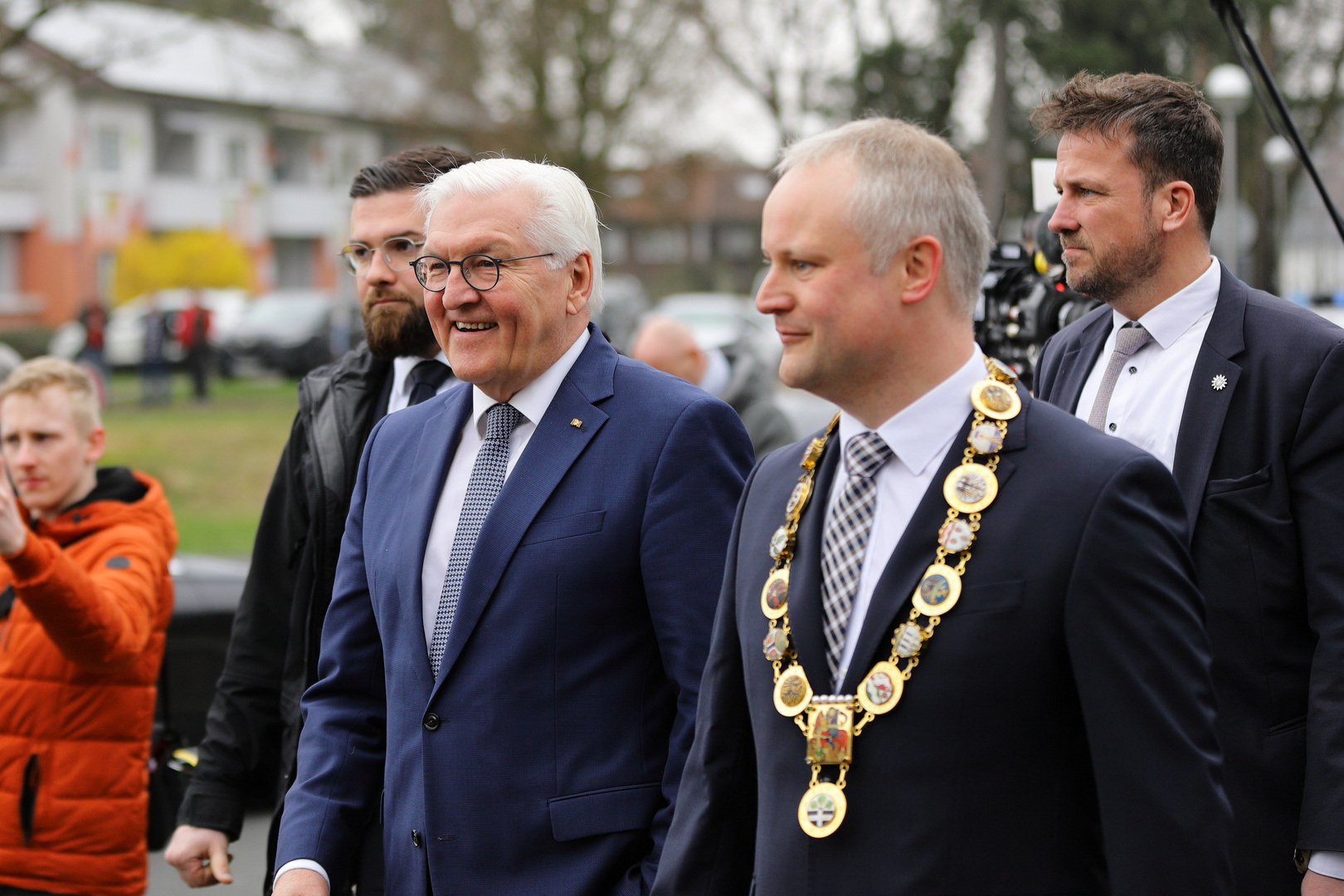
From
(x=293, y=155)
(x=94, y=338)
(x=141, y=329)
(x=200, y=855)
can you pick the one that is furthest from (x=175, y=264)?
(x=200, y=855)

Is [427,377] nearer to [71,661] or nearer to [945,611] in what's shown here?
[71,661]

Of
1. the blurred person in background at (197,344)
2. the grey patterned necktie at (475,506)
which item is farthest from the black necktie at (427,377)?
the blurred person in background at (197,344)

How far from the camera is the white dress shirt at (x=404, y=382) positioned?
373 cm

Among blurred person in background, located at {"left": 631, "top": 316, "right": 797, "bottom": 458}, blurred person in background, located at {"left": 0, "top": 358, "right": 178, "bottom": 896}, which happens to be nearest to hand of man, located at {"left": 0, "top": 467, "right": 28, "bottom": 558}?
blurred person in background, located at {"left": 0, "top": 358, "right": 178, "bottom": 896}

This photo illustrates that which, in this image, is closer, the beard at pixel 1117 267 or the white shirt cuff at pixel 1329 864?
the white shirt cuff at pixel 1329 864

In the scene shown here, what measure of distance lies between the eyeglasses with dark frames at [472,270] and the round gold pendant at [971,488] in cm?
116

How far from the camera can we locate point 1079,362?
3172mm

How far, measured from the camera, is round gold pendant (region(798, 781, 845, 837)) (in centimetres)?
198

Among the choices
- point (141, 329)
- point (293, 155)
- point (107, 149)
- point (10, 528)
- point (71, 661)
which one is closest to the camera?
point (10, 528)

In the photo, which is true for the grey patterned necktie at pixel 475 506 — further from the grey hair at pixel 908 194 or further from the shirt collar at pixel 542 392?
the grey hair at pixel 908 194

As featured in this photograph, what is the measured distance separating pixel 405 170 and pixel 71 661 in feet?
5.38

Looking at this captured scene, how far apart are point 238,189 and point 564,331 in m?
53.6

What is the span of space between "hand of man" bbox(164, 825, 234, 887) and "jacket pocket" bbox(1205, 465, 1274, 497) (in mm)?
2356

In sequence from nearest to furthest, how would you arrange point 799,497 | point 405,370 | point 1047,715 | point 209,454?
point 1047,715, point 799,497, point 405,370, point 209,454
